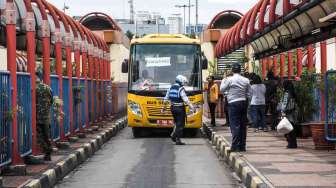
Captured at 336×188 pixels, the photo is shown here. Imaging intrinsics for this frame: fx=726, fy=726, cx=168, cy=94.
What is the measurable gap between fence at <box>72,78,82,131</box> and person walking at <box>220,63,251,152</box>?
4995mm

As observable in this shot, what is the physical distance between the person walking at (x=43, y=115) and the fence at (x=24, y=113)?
1.32ft

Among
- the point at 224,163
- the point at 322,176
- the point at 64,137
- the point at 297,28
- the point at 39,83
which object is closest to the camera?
the point at 322,176

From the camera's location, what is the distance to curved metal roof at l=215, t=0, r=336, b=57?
14242 millimetres

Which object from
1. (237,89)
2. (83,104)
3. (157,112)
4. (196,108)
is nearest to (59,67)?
(237,89)

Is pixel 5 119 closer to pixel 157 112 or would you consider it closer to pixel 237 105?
pixel 237 105

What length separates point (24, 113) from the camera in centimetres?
1200

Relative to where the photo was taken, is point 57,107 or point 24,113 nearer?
point 24,113

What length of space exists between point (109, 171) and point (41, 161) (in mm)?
1205

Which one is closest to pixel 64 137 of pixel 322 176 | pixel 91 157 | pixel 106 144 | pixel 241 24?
pixel 91 157

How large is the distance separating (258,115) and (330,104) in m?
7.39

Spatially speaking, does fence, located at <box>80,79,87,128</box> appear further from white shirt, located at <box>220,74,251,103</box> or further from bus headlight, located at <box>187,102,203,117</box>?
white shirt, located at <box>220,74,251,103</box>

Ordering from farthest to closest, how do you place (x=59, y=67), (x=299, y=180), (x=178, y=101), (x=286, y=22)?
(x=178, y=101)
(x=286, y=22)
(x=59, y=67)
(x=299, y=180)

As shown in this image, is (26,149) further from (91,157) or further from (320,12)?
(320,12)

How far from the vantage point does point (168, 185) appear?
10859 millimetres
